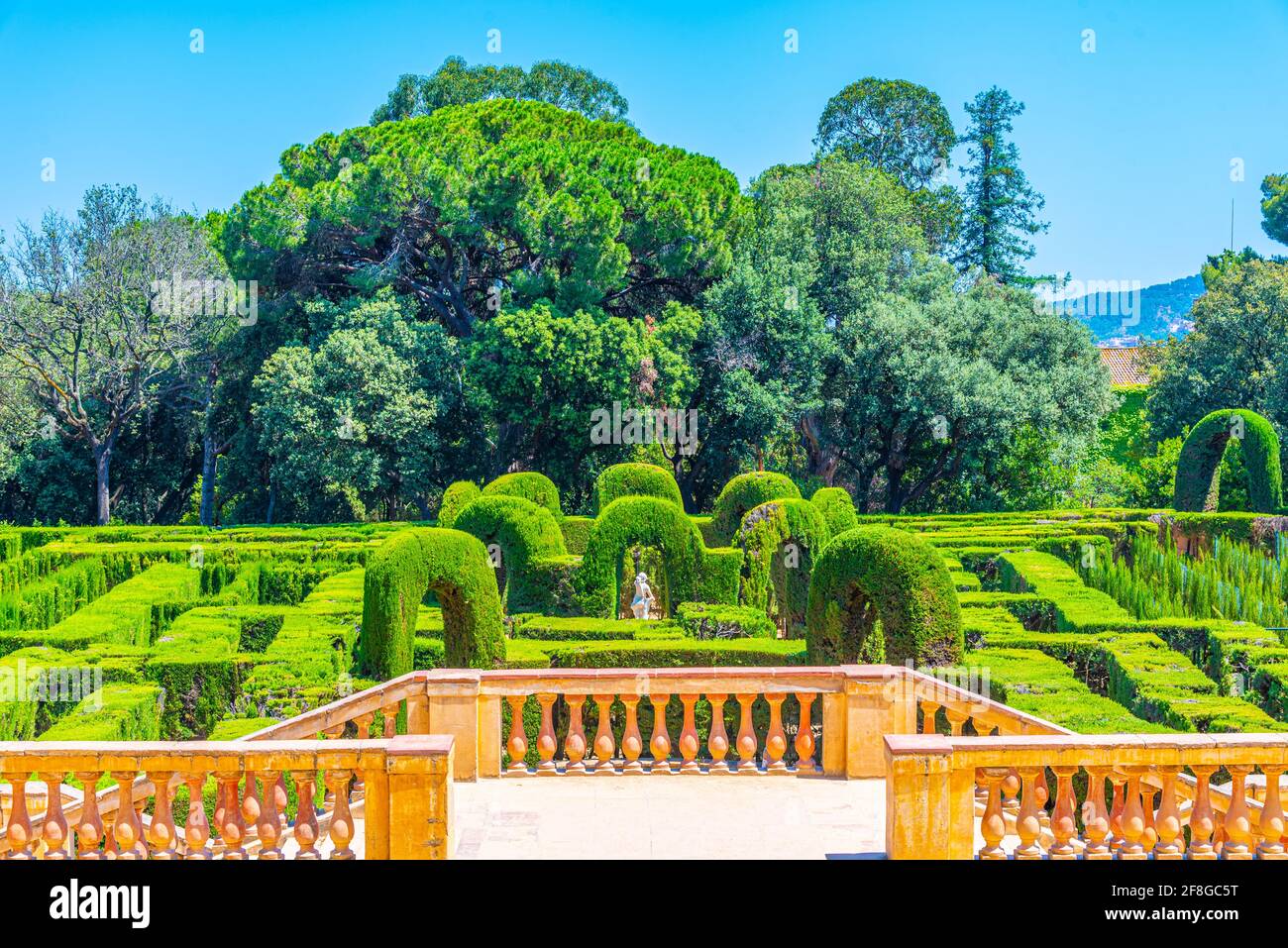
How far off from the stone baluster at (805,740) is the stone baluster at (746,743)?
38 centimetres

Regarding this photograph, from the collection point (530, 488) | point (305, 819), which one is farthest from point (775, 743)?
point (530, 488)

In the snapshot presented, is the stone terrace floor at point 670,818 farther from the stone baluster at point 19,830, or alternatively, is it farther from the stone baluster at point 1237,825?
the stone baluster at point 19,830

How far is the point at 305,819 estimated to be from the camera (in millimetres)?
8094

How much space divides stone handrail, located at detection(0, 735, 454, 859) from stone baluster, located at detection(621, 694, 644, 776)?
308cm

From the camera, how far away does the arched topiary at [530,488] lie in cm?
2895

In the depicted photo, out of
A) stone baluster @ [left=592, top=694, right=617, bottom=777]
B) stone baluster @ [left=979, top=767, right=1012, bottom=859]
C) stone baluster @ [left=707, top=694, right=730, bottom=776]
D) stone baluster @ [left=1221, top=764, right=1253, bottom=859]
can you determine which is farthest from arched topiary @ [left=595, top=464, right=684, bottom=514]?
stone baluster @ [left=1221, top=764, right=1253, bottom=859]

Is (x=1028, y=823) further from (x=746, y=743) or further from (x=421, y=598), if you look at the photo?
(x=421, y=598)

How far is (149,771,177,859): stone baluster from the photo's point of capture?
314 inches

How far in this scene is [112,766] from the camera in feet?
26.1

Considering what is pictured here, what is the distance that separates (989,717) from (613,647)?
17.5ft

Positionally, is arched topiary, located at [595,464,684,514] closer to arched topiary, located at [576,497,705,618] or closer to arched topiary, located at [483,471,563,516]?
arched topiary, located at [483,471,563,516]

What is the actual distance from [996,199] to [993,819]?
5442 cm
